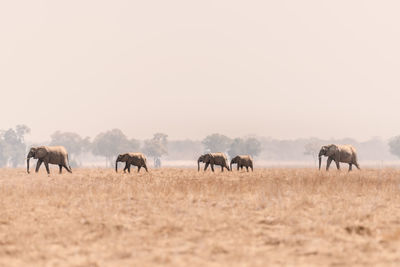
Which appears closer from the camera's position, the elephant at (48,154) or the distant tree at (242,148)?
the elephant at (48,154)

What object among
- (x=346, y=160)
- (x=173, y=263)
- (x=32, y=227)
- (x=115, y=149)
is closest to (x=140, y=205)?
(x=32, y=227)

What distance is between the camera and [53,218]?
12117 mm

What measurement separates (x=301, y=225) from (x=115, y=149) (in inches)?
5414

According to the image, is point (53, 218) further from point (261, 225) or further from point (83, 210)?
point (261, 225)

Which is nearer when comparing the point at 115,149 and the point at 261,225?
the point at 261,225

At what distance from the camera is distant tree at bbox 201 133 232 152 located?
149 metres

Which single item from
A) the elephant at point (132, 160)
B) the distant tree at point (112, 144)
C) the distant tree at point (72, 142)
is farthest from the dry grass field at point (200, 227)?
the distant tree at point (72, 142)

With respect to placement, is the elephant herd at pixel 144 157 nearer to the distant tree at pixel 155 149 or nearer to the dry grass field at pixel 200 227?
the dry grass field at pixel 200 227

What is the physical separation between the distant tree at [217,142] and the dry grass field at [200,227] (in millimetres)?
132164

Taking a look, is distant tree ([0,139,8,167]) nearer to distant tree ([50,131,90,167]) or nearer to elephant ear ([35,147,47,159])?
distant tree ([50,131,90,167])

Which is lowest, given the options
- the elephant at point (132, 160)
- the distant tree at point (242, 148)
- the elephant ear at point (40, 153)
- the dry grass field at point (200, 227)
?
the dry grass field at point (200, 227)

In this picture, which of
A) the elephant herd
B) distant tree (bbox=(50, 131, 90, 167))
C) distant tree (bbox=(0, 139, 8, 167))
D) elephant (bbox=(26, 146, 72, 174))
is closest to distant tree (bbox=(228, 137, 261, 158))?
distant tree (bbox=(50, 131, 90, 167))

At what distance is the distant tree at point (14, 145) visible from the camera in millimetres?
140625

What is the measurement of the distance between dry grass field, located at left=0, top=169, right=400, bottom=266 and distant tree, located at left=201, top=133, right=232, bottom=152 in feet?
434
